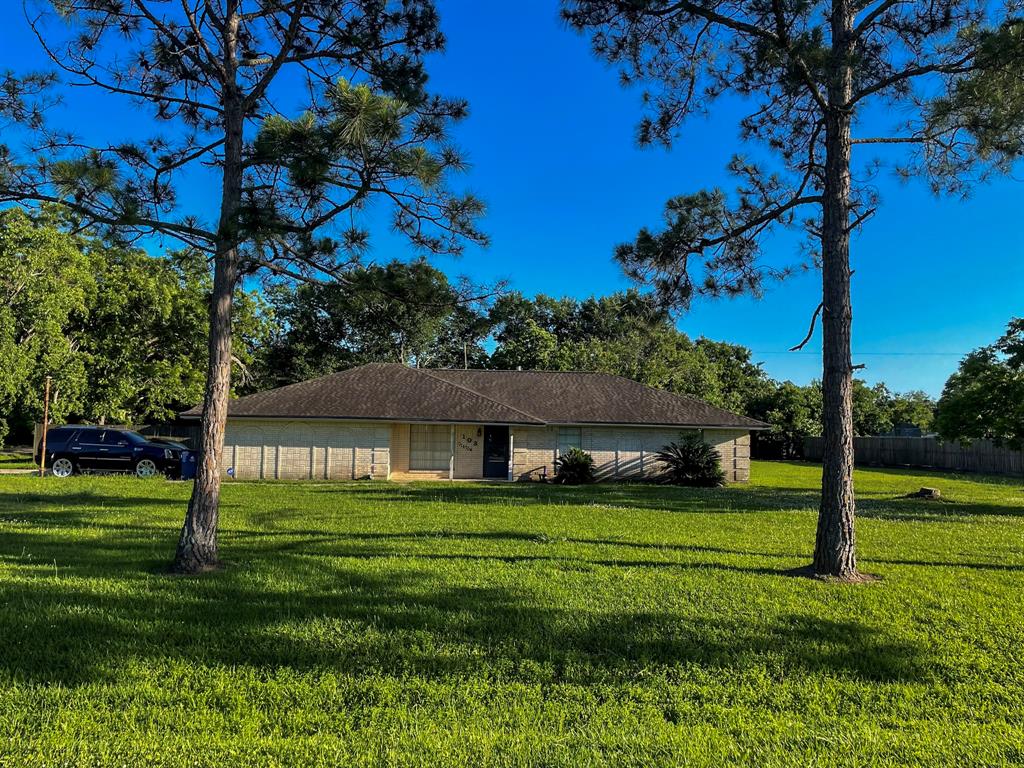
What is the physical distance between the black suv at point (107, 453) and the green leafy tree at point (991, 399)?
2055 cm

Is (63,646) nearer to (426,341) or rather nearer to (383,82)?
(426,341)

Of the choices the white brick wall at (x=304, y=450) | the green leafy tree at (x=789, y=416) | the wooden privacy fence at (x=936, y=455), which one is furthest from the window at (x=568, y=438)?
the green leafy tree at (x=789, y=416)

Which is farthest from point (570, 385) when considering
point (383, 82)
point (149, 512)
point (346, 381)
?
point (383, 82)

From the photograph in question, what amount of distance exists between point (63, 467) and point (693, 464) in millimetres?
19255

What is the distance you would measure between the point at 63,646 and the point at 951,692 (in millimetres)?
5558

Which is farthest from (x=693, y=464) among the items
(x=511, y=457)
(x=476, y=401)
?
(x=476, y=401)

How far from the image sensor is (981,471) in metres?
29.8

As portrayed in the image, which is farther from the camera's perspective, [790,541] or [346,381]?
[346,381]

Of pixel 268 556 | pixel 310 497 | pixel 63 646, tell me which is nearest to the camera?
pixel 63 646

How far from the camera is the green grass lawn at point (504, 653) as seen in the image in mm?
3105

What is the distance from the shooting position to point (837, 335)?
691cm

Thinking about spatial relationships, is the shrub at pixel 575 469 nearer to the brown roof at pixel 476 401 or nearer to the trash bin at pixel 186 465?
the brown roof at pixel 476 401

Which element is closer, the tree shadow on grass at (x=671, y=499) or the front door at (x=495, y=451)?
the tree shadow on grass at (x=671, y=499)

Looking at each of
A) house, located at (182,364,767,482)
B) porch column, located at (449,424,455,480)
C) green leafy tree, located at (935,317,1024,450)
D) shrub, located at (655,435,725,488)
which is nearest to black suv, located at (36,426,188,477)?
house, located at (182,364,767,482)
